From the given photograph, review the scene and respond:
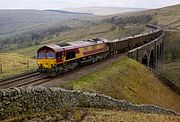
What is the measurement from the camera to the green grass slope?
1238 inches

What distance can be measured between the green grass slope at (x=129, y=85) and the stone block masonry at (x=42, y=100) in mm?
3158

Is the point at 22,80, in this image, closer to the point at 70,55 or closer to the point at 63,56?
the point at 63,56

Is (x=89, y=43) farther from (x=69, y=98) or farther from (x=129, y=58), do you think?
(x=69, y=98)

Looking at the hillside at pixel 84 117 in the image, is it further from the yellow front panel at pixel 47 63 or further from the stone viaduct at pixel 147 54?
the stone viaduct at pixel 147 54

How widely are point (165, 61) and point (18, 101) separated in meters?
66.2

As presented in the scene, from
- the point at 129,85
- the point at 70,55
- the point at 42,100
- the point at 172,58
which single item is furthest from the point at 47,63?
the point at 172,58

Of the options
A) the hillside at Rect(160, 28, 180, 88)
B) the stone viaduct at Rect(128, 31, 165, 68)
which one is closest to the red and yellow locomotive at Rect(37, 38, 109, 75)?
the stone viaduct at Rect(128, 31, 165, 68)

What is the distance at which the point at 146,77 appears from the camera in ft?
147

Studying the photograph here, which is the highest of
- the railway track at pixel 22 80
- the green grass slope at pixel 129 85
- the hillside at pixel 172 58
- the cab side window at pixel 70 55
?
the cab side window at pixel 70 55

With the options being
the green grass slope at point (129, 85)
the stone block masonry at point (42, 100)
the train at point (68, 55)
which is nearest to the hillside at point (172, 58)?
the train at point (68, 55)

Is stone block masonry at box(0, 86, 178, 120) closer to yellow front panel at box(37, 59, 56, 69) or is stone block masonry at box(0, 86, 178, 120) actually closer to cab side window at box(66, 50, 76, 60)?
yellow front panel at box(37, 59, 56, 69)

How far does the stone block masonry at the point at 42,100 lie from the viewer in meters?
19.1

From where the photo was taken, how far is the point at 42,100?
21078mm

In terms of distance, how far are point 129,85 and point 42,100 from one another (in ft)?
59.8
